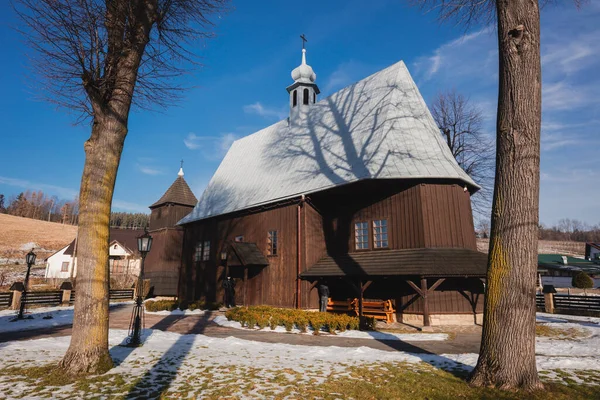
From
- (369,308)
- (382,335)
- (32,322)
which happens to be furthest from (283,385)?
(32,322)

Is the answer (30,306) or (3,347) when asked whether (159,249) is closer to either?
(30,306)

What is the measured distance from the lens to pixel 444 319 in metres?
14.9

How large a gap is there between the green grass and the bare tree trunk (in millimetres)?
442

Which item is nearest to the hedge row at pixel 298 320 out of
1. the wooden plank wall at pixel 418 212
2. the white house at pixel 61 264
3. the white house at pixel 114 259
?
the wooden plank wall at pixel 418 212

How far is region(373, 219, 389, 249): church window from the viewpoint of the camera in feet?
53.9

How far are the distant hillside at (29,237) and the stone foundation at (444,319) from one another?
61.2 metres

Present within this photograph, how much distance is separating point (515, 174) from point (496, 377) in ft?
11.2

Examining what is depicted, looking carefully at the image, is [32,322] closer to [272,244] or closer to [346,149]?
[272,244]

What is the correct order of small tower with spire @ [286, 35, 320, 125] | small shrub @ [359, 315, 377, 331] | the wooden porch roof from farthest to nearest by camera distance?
small tower with spire @ [286, 35, 320, 125]
small shrub @ [359, 315, 377, 331]
the wooden porch roof

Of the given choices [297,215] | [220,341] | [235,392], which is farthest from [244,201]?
[235,392]

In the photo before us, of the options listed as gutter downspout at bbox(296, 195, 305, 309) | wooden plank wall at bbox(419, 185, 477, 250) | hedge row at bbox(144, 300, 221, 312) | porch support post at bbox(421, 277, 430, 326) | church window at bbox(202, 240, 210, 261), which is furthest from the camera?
church window at bbox(202, 240, 210, 261)

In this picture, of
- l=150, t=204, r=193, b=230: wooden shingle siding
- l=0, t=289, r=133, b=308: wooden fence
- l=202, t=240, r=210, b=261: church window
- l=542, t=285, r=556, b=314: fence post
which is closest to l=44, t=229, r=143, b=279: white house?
l=150, t=204, r=193, b=230: wooden shingle siding

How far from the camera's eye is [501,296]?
20.1 ft

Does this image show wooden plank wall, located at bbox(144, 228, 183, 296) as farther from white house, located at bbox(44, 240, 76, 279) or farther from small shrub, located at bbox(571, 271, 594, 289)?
small shrub, located at bbox(571, 271, 594, 289)
